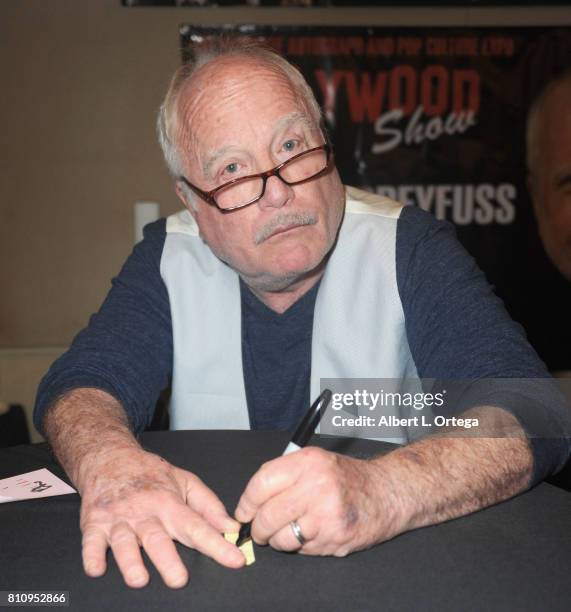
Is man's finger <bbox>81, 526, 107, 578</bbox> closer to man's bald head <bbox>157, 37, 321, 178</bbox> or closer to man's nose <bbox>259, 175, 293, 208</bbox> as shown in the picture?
man's nose <bbox>259, 175, 293, 208</bbox>

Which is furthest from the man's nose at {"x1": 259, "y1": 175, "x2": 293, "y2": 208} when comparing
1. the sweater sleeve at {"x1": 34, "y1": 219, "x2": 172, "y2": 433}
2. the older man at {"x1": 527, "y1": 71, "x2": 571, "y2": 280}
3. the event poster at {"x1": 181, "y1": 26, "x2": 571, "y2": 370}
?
the older man at {"x1": 527, "y1": 71, "x2": 571, "y2": 280}

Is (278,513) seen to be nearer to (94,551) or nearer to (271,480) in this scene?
(271,480)

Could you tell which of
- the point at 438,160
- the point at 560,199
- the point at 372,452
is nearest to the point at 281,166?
the point at 372,452

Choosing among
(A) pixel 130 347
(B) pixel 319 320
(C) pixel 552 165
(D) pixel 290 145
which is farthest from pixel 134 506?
(C) pixel 552 165

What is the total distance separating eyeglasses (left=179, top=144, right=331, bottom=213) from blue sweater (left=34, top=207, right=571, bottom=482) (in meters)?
0.27

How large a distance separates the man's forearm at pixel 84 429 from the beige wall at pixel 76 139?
2500 mm

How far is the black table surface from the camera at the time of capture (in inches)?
35.2

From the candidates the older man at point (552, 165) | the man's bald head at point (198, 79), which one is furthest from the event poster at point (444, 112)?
the man's bald head at point (198, 79)

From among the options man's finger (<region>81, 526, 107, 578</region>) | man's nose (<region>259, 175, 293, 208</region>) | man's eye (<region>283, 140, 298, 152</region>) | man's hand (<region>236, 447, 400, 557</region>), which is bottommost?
man's finger (<region>81, 526, 107, 578</region>)

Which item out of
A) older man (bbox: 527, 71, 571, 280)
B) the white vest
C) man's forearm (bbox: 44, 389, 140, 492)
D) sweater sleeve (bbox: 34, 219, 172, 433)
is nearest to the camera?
man's forearm (bbox: 44, 389, 140, 492)

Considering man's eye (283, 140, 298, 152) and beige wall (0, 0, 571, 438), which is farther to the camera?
beige wall (0, 0, 571, 438)

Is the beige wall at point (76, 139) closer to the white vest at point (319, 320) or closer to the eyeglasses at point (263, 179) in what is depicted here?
the white vest at point (319, 320)

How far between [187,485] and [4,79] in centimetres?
321

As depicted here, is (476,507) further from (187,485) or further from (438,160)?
(438,160)
